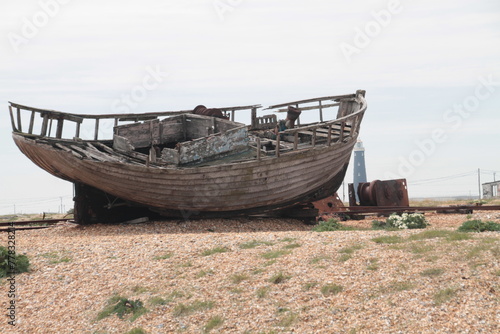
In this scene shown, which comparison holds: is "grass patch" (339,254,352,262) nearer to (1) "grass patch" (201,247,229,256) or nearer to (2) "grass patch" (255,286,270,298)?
(2) "grass patch" (255,286,270,298)

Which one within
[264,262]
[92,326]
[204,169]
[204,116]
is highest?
[204,116]

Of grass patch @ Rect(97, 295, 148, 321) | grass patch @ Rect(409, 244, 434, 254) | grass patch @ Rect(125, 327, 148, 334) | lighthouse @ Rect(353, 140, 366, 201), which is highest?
lighthouse @ Rect(353, 140, 366, 201)

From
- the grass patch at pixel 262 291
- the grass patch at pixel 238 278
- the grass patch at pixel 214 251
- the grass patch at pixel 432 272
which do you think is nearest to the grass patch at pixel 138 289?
the grass patch at pixel 238 278

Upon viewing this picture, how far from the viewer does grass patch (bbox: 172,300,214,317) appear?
32.3ft

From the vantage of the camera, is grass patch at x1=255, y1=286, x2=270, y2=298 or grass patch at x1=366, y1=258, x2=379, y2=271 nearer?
grass patch at x1=255, y1=286, x2=270, y2=298

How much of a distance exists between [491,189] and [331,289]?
48.5 meters

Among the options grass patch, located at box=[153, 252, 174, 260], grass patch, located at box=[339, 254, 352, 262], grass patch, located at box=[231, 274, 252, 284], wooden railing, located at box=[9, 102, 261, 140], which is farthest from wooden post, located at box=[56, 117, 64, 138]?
grass patch, located at box=[339, 254, 352, 262]

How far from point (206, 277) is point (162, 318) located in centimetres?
146

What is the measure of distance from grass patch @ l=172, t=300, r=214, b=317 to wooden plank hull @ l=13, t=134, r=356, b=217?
29.0 ft

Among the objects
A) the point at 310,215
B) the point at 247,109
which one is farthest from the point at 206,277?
the point at 247,109

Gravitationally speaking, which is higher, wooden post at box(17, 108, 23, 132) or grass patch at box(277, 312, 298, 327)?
wooden post at box(17, 108, 23, 132)

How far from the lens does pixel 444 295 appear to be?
8.91 m

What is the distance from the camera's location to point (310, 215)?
21.6m

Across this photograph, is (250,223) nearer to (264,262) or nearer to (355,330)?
(264,262)
